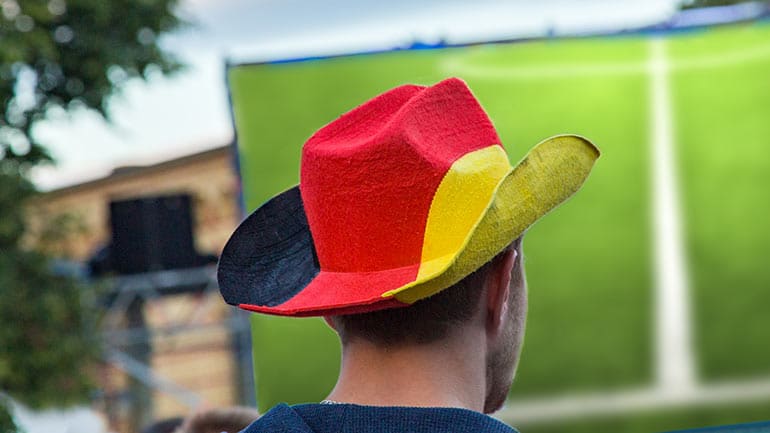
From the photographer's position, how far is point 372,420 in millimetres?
1334

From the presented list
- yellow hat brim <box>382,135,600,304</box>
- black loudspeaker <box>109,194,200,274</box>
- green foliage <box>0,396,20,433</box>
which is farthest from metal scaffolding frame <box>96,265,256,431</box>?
yellow hat brim <box>382,135,600,304</box>

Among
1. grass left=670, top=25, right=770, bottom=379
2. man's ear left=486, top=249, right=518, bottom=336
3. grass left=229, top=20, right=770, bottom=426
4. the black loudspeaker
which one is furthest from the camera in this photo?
the black loudspeaker

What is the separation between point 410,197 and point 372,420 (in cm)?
25

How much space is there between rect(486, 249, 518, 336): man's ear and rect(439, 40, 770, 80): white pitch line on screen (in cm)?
313

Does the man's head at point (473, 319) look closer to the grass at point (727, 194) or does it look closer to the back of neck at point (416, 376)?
the back of neck at point (416, 376)

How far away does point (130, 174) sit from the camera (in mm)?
16672

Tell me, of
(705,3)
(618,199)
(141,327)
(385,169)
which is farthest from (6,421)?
(705,3)

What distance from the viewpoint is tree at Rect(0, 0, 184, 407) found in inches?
396

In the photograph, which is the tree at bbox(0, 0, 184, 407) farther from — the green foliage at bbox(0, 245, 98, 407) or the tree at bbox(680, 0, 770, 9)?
the tree at bbox(680, 0, 770, 9)

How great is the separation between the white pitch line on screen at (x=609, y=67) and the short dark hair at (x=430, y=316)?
10.3 ft

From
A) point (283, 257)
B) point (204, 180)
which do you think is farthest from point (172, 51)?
point (283, 257)

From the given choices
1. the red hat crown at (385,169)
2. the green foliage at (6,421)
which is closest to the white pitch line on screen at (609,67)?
→ the red hat crown at (385,169)

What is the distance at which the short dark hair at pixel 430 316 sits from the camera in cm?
140

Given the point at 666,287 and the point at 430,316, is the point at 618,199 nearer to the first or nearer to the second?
the point at 666,287
